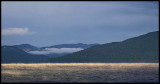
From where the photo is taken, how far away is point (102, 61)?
19150 cm

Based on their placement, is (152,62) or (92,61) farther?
(92,61)

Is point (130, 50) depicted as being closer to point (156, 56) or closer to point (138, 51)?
point (138, 51)

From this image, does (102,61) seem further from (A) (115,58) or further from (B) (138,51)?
(B) (138,51)

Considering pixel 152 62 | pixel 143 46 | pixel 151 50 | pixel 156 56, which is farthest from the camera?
pixel 143 46

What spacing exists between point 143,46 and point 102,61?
26733 millimetres

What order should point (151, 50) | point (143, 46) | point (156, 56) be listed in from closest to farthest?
point (156, 56), point (151, 50), point (143, 46)

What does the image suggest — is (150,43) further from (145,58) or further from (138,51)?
(145,58)

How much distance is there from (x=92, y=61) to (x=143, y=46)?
3080cm

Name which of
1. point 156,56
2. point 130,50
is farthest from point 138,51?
point 156,56

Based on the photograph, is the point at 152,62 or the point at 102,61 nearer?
the point at 152,62

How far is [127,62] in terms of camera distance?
591 ft

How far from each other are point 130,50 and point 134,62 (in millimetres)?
21059

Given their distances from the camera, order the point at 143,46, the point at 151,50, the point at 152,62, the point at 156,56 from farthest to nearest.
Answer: the point at 143,46
the point at 151,50
the point at 156,56
the point at 152,62

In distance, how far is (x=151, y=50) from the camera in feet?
614
